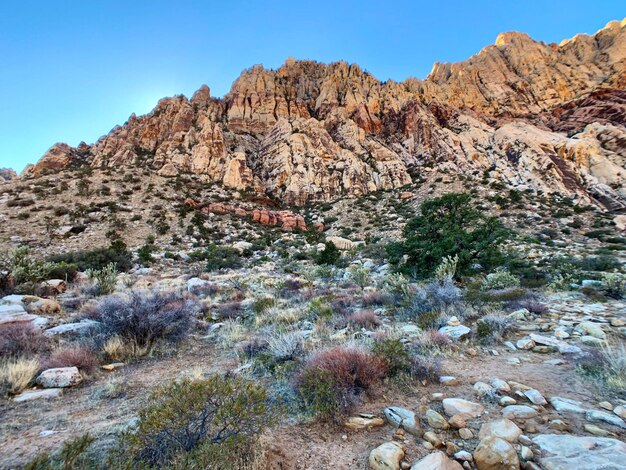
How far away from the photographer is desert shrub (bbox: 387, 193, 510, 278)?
1069 cm

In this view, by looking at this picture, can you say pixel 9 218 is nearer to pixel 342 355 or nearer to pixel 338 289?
pixel 338 289

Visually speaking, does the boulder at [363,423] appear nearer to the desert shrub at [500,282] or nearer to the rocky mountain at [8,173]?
the desert shrub at [500,282]

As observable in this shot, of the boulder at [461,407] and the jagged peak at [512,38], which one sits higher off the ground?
the jagged peak at [512,38]

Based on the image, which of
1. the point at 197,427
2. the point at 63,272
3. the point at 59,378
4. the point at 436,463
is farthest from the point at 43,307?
the point at 436,463

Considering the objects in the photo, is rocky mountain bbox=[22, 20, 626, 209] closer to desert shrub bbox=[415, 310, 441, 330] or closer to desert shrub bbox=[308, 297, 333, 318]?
desert shrub bbox=[308, 297, 333, 318]

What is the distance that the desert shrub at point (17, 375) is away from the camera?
11.2 ft

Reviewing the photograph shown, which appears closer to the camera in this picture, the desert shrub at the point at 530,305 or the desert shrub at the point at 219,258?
the desert shrub at the point at 530,305

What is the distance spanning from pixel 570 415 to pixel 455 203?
12281 mm

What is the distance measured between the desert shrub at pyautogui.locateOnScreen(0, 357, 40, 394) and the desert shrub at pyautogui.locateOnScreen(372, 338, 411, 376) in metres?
4.34

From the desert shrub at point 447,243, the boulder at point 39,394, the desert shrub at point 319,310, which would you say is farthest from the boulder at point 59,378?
the desert shrub at point 447,243

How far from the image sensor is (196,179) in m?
37.5

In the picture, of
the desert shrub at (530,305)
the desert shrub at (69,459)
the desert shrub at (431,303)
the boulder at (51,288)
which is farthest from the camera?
the boulder at (51,288)

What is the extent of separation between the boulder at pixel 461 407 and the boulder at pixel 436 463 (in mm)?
728

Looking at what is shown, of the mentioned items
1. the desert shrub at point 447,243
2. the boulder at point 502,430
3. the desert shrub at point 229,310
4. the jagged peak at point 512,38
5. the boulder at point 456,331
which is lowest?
the desert shrub at point 229,310
